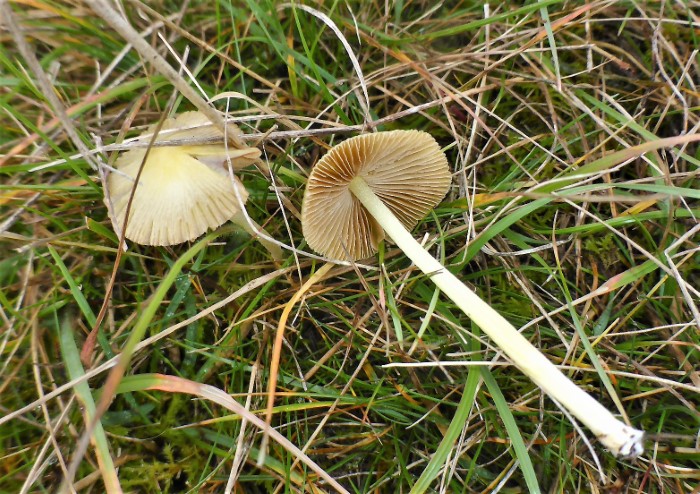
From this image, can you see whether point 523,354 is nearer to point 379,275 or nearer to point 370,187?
point 379,275

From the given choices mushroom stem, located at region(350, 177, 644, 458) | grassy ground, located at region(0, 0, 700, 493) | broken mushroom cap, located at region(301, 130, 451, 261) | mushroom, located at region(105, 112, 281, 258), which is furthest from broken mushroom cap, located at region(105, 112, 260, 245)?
mushroom stem, located at region(350, 177, 644, 458)

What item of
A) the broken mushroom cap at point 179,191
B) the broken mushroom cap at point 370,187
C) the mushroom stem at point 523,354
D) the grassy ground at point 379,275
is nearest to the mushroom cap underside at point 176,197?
→ the broken mushroom cap at point 179,191

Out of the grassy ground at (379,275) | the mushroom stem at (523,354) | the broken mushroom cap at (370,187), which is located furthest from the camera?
the grassy ground at (379,275)

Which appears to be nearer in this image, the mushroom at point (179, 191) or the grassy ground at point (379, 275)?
the mushroom at point (179, 191)

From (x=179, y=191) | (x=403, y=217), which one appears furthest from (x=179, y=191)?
(x=403, y=217)

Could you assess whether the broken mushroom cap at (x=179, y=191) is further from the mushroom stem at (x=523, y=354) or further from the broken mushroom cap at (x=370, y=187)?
the mushroom stem at (x=523, y=354)

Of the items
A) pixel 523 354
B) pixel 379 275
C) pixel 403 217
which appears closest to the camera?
pixel 523 354

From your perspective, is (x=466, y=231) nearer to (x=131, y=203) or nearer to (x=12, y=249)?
(x=131, y=203)

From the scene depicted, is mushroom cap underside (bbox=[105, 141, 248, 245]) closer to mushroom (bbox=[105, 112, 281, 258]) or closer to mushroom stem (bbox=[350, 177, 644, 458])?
mushroom (bbox=[105, 112, 281, 258])
